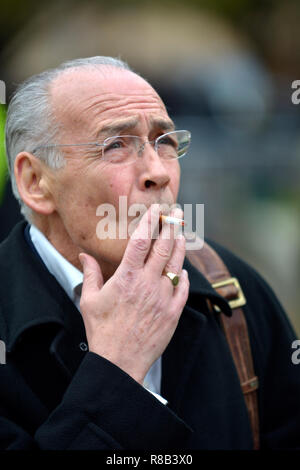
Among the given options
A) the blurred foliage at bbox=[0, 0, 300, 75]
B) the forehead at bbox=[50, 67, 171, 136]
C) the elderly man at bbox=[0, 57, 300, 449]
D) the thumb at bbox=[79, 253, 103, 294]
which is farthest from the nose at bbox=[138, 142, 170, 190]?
the blurred foliage at bbox=[0, 0, 300, 75]

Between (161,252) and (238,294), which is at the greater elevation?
(161,252)

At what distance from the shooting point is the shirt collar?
7.82ft

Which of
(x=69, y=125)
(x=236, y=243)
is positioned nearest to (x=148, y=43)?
(x=236, y=243)

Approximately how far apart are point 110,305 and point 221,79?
10261 millimetres

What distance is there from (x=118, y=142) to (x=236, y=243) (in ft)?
17.5

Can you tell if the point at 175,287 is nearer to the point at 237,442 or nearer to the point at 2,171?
the point at 237,442

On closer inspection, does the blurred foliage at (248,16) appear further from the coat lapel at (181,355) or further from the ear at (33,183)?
the coat lapel at (181,355)

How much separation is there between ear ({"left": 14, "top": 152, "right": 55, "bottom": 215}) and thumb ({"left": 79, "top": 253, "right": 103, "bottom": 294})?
0.31m

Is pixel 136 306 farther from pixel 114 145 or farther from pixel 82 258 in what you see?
pixel 114 145

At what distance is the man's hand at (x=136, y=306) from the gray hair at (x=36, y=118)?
0.54 m

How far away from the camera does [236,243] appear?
24.9 ft

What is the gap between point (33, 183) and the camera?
2.52m

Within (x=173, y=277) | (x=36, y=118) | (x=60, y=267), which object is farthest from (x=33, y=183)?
(x=173, y=277)

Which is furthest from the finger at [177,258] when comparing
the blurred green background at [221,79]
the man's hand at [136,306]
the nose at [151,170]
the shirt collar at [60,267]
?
the blurred green background at [221,79]
